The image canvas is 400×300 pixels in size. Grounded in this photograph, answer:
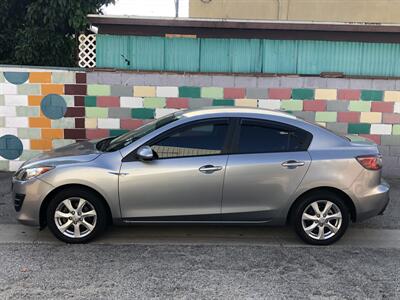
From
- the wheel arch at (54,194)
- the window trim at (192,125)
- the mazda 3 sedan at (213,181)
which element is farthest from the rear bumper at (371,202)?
the wheel arch at (54,194)

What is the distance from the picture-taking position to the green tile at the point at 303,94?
26.8ft

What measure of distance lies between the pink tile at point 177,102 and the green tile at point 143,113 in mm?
309

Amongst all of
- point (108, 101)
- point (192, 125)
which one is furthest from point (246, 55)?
point (192, 125)

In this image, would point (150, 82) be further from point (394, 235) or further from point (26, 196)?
point (394, 235)

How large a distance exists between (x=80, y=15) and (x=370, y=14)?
11238 millimetres

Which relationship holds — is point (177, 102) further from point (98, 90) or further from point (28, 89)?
point (28, 89)

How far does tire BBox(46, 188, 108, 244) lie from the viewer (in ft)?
16.2

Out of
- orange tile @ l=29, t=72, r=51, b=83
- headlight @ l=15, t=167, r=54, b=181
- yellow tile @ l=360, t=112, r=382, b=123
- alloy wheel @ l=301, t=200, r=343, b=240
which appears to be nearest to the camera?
headlight @ l=15, t=167, r=54, b=181

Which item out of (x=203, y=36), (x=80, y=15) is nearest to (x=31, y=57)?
(x=80, y=15)

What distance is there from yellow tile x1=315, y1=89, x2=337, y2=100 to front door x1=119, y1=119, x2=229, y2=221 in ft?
11.9

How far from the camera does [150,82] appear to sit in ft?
26.7

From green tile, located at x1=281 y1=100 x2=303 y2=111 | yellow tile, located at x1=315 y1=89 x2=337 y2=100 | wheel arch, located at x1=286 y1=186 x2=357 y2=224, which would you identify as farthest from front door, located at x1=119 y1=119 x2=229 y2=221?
yellow tile, located at x1=315 y1=89 x2=337 y2=100

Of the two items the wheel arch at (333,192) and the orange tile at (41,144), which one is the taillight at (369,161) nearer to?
the wheel arch at (333,192)

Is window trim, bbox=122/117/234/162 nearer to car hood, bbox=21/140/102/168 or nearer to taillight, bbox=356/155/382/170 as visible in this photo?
car hood, bbox=21/140/102/168
